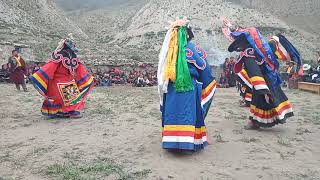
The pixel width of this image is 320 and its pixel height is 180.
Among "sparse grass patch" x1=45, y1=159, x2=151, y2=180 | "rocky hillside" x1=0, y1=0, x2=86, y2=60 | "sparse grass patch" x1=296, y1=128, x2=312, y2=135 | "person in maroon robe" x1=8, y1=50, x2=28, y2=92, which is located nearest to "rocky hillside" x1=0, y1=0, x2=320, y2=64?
"rocky hillside" x1=0, y1=0, x2=86, y2=60

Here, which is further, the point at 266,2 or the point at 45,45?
the point at 266,2

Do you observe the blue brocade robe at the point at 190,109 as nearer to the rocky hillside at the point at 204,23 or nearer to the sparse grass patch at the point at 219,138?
the sparse grass patch at the point at 219,138

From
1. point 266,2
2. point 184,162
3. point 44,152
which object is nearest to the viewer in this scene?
point 184,162

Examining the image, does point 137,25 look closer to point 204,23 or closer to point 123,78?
point 204,23

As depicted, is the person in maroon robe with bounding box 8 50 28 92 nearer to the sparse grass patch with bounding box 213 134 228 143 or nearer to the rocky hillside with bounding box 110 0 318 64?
the sparse grass patch with bounding box 213 134 228 143

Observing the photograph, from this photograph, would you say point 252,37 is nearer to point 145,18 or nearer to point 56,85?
point 56,85

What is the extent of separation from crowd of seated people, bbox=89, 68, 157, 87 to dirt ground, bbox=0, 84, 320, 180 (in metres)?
9.57

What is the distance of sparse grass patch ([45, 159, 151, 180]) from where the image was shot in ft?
13.9

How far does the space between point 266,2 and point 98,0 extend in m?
24.1

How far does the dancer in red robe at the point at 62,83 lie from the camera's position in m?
7.89

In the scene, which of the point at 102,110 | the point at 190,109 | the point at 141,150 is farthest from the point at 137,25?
the point at 190,109

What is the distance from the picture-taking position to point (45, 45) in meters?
26.0

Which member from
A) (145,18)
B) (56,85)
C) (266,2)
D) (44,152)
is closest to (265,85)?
(44,152)

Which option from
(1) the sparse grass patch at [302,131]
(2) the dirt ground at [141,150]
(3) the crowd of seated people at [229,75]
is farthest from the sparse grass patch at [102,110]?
(3) the crowd of seated people at [229,75]
